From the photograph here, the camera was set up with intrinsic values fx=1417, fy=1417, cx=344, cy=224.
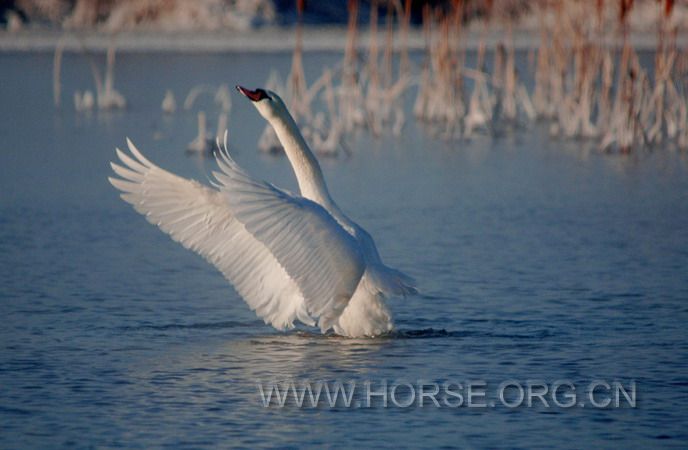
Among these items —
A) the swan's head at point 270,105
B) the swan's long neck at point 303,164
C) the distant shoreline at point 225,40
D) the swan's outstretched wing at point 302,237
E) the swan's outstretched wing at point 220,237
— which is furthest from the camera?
the distant shoreline at point 225,40

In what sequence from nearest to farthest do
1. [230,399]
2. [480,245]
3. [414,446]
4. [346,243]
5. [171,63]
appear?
[414,446], [230,399], [346,243], [480,245], [171,63]

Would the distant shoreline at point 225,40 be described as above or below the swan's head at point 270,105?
below

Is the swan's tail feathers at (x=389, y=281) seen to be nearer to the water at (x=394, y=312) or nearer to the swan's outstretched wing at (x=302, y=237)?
the swan's outstretched wing at (x=302, y=237)

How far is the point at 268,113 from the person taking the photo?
9438 millimetres

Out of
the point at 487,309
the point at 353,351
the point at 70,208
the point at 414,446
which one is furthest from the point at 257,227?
the point at 70,208

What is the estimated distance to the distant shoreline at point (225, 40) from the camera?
51656 mm

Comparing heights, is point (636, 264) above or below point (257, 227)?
below

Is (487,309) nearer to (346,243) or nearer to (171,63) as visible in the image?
(346,243)

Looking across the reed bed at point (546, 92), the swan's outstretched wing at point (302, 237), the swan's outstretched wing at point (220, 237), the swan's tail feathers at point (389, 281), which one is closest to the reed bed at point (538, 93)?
the reed bed at point (546, 92)

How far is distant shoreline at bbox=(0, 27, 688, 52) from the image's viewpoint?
169 ft

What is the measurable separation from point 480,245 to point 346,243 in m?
4.70

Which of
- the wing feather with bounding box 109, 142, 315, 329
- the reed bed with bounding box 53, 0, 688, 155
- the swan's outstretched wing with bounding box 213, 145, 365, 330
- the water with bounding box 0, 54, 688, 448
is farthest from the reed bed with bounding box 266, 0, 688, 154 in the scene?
the swan's outstretched wing with bounding box 213, 145, 365, 330

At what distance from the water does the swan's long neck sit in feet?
3.13

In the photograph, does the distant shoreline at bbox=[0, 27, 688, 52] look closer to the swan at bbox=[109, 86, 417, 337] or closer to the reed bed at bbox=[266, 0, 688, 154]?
the reed bed at bbox=[266, 0, 688, 154]
